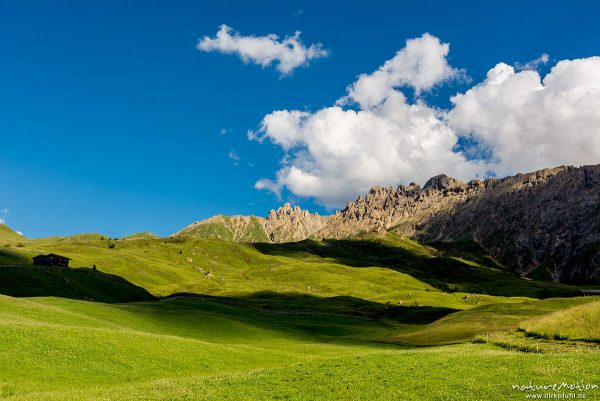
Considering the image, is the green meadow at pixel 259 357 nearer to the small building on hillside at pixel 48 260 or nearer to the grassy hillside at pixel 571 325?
the grassy hillside at pixel 571 325

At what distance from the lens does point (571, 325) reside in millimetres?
51531

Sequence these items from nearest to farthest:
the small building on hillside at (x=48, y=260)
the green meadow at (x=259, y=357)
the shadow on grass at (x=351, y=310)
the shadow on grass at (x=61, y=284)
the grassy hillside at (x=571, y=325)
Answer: the green meadow at (x=259, y=357), the grassy hillside at (x=571, y=325), the shadow on grass at (x=61, y=284), the shadow on grass at (x=351, y=310), the small building on hillside at (x=48, y=260)

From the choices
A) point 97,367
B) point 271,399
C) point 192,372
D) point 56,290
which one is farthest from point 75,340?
point 56,290

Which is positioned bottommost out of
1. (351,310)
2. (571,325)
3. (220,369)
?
(220,369)

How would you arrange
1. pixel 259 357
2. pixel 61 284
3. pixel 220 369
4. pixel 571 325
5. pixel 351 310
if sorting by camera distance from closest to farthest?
pixel 220 369 → pixel 571 325 → pixel 259 357 → pixel 61 284 → pixel 351 310

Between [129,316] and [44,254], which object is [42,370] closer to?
[129,316]

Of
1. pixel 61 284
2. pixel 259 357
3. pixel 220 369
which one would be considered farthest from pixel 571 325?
pixel 61 284

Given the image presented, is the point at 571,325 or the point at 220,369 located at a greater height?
the point at 571,325

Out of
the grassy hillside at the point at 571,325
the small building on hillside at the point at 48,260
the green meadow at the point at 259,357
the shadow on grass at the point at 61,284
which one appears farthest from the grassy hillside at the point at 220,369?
the small building on hillside at the point at 48,260

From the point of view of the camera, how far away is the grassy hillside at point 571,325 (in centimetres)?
4928

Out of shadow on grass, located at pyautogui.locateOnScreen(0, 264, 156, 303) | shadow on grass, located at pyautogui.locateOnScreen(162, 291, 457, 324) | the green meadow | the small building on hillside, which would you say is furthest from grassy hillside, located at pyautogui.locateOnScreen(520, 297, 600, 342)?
the small building on hillside

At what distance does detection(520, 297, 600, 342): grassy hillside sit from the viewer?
49.3 meters

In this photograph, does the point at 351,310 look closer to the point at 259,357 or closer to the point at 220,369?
the point at 259,357

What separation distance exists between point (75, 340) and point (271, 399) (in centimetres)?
2549
